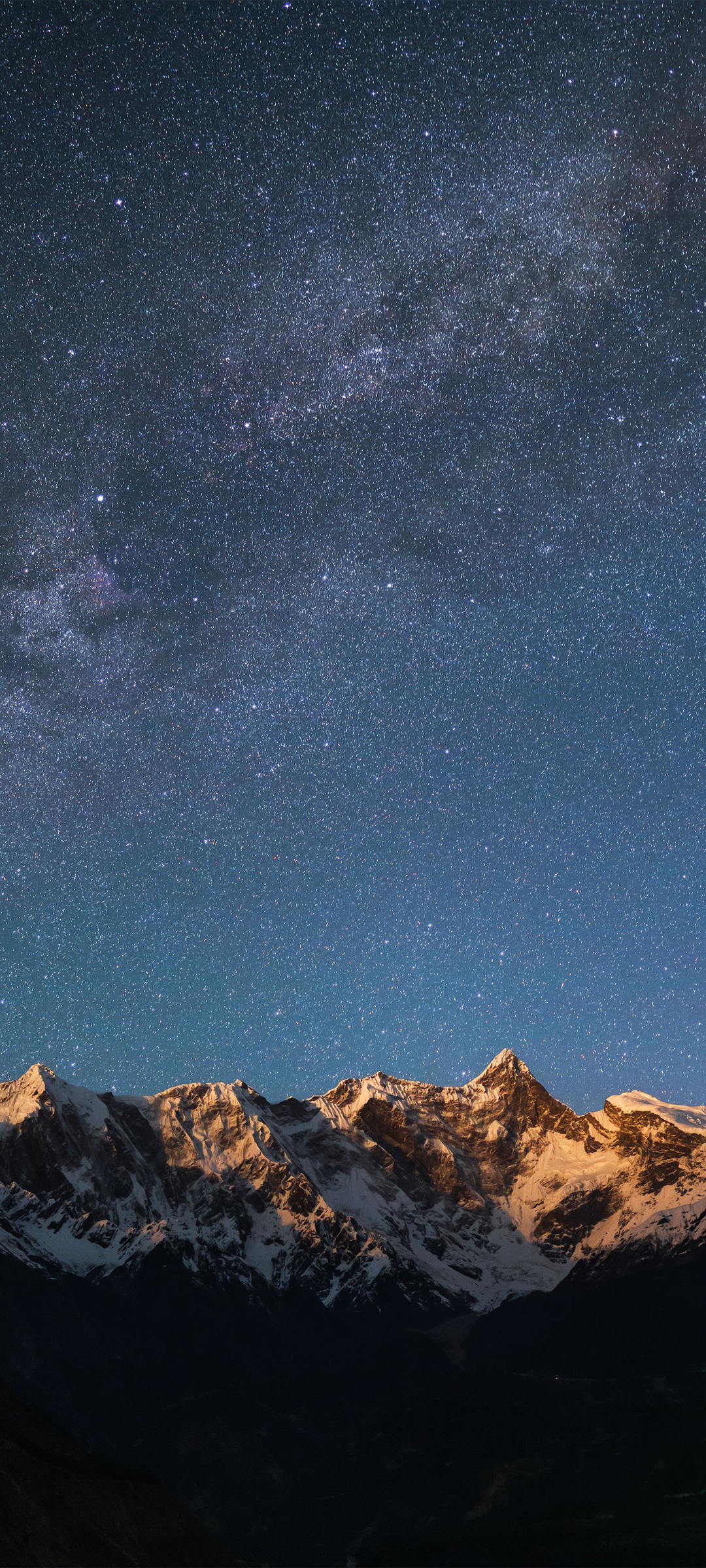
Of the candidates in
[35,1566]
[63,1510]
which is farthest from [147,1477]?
[35,1566]

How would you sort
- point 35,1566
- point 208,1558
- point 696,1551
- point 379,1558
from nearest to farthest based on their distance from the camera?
point 35,1566
point 208,1558
point 696,1551
point 379,1558

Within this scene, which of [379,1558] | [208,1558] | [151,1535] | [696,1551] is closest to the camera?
[151,1535]

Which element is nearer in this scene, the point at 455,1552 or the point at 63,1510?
the point at 63,1510

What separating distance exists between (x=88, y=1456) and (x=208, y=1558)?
60.3ft

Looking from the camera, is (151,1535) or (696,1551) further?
(696,1551)

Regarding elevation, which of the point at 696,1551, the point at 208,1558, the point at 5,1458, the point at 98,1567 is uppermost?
the point at 5,1458

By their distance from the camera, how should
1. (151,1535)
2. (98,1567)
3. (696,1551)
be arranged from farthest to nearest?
(696,1551) < (151,1535) < (98,1567)

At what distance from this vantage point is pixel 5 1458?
9362 centimetres

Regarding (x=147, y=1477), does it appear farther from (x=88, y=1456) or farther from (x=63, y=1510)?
(x=63, y=1510)

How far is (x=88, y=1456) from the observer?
11656 cm

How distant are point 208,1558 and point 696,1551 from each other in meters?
120

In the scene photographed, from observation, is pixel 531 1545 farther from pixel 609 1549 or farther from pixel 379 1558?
pixel 379 1558

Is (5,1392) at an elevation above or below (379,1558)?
above

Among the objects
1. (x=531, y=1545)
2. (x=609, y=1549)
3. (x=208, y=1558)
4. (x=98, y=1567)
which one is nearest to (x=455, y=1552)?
(x=531, y=1545)
